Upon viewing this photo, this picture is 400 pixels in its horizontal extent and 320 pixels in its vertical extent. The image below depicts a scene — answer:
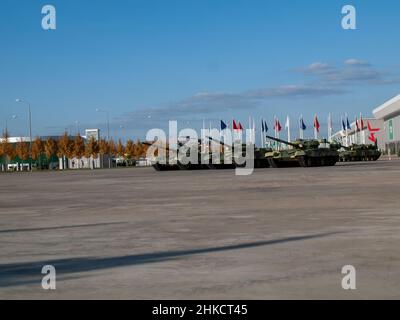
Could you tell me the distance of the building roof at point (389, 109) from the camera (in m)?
112

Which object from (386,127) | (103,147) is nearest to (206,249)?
(103,147)

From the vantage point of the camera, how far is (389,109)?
11775 centimetres

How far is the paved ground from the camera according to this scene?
7.52m

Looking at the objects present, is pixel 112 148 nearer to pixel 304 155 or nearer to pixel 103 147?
pixel 103 147

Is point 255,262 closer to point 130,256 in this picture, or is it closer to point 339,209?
point 130,256

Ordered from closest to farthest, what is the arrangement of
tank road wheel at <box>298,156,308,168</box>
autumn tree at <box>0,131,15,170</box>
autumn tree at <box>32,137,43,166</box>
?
1. tank road wheel at <box>298,156,308,168</box>
2. autumn tree at <box>0,131,15,170</box>
3. autumn tree at <box>32,137,43,166</box>

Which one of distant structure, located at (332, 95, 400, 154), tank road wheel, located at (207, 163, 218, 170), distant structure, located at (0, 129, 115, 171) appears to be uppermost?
distant structure, located at (332, 95, 400, 154)

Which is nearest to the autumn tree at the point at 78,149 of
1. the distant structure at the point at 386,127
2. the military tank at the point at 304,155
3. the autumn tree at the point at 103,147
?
the autumn tree at the point at 103,147

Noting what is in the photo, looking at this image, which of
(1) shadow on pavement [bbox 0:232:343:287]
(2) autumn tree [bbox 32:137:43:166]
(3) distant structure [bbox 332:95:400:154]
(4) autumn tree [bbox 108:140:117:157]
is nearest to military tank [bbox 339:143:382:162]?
(3) distant structure [bbox 332:95:400:154]

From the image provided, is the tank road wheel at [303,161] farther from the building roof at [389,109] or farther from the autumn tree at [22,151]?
the autumn tree at [22,151]

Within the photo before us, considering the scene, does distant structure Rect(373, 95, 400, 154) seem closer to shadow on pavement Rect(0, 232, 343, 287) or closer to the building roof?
the building roof

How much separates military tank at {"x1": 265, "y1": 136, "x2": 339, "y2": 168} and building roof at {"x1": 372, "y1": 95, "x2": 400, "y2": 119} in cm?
5848

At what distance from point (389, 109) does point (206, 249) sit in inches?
4446
